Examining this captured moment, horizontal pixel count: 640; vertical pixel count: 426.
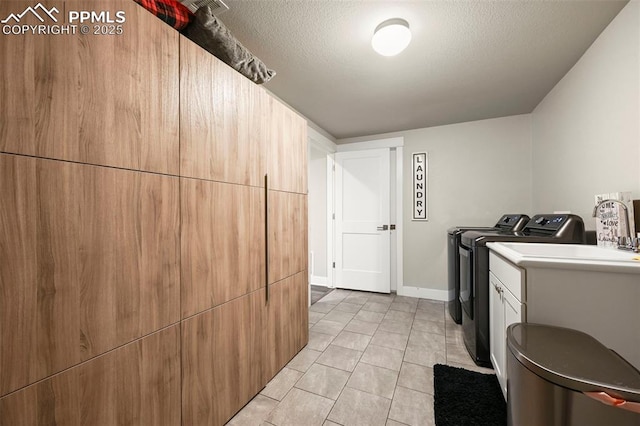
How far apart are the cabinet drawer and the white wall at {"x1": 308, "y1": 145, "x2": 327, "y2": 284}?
111 inches

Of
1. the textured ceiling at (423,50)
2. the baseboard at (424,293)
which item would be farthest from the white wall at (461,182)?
the textured ceiling at (423,50)

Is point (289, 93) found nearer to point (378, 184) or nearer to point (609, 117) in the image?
point (378, 184)

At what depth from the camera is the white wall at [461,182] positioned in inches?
130

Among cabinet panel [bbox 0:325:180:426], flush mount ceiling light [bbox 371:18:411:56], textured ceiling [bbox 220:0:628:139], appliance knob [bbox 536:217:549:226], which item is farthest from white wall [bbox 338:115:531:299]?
A: cabinet panel [bbox 0:325:180:426]

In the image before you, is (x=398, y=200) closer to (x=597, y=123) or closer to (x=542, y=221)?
(x=542, y=221)

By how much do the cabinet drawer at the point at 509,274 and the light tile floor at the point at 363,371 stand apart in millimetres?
893

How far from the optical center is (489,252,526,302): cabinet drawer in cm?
126

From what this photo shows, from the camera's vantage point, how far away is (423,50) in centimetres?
194

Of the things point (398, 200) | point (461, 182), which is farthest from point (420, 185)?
point (461, 182)

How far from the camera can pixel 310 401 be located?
1.68m

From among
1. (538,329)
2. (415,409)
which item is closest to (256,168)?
(538,329)

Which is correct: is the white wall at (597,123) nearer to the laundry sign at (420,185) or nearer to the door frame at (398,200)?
the laundry sign at (420,185)

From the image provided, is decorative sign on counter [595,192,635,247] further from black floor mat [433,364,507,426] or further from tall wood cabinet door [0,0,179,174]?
tall wood cabinet door [0,0,179,174]

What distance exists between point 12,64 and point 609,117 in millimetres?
2993
